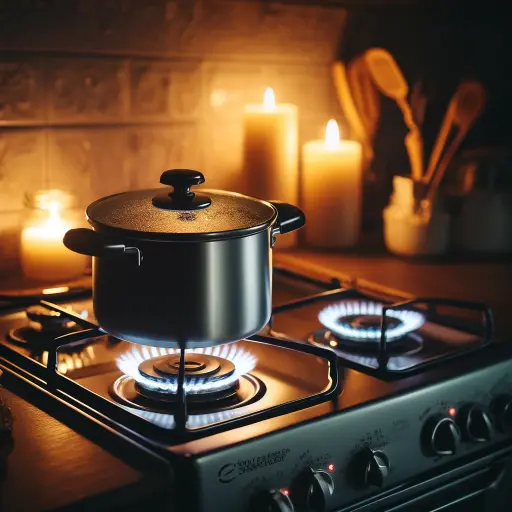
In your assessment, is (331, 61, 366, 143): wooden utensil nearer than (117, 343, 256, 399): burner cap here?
No

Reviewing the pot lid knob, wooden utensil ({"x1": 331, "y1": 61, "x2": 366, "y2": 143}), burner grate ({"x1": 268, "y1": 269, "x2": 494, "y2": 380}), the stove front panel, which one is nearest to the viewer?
the stove front panel

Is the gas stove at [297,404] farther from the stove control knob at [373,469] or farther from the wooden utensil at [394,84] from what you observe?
the wooden utensil at [394,84]

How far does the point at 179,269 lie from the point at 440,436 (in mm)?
362

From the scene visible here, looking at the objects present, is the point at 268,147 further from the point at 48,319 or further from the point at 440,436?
the point at 440,436

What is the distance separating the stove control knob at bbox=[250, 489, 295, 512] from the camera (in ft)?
2.68

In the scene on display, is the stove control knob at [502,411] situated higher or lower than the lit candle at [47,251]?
lower

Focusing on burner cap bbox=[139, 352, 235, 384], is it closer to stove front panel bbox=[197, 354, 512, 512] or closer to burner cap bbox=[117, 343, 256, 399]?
burner cap bbox=[117, 343, 256, 399]

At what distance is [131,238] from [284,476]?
0.89ft

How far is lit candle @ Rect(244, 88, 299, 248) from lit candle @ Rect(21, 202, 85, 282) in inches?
14.7

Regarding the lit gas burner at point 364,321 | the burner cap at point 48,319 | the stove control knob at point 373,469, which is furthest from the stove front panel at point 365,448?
the burner cap at point 48,319

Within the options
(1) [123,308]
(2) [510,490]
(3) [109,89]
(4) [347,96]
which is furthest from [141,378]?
(4) [347,96]

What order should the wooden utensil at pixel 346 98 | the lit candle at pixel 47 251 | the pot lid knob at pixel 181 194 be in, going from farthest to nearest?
the wooden utensil at pixel 346 98 < the lit candle at pixel 47 251 < the pot lid knob at pixel 181 194

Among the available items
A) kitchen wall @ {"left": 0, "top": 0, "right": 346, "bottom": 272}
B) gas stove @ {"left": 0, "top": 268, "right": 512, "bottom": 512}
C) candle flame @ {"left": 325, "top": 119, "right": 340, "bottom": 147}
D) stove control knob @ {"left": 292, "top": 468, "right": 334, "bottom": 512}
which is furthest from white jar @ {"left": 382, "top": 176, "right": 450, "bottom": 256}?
stove control knob @ {"left": 292, "top": 468, "right": 334, "bottom": 512}

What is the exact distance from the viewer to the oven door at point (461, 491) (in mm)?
968
